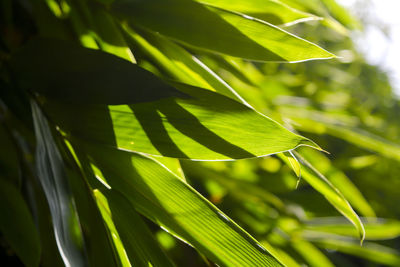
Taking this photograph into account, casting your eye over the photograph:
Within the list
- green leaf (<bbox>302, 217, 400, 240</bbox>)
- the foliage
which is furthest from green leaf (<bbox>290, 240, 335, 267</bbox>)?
the foliage

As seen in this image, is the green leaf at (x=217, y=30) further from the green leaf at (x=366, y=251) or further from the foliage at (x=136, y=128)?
the green leaf at (x=366, y=251)

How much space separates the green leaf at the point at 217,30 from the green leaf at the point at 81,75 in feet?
0.17

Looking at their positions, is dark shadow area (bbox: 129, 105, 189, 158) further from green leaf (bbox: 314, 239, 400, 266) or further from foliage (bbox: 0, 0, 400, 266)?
green leaf (bbox: 314, 239, 400, 266)

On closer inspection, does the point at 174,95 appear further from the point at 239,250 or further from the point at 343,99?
the point at 343,99

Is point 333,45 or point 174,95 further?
point 333,45

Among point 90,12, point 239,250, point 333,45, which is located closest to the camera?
point 239,250

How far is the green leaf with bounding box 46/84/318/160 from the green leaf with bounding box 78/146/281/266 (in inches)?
0.6

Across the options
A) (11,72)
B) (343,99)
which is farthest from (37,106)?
(343,99)

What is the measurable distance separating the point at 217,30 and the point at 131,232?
0.14m

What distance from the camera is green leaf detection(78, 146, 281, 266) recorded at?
0.80ft

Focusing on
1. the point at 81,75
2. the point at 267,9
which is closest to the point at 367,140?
the point at 267,9

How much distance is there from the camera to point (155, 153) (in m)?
0.27

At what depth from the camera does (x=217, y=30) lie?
0.31 meters

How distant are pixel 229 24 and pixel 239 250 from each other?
0.14 m
